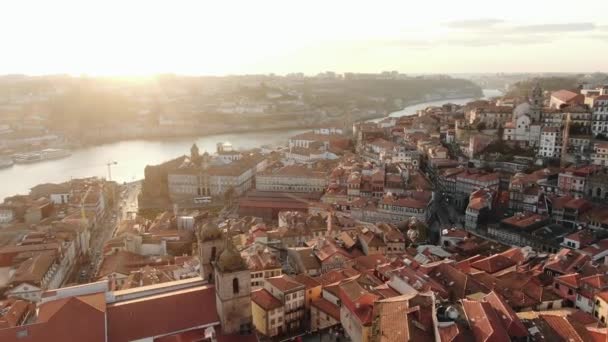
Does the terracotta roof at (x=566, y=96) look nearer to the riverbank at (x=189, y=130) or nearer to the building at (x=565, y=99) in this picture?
the building at (x=565, y=99)

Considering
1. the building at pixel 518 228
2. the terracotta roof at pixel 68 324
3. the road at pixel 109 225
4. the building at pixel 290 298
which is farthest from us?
the road at pixel 109 225

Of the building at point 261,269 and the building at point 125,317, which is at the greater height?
the building at point 125,317

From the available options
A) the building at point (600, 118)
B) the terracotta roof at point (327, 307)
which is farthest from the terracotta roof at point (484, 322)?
the building at point (600, 118)

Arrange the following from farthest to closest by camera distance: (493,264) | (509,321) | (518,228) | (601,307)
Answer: (518,228) → (493,264) → (601,307) → (509,321)

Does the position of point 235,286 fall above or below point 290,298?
above

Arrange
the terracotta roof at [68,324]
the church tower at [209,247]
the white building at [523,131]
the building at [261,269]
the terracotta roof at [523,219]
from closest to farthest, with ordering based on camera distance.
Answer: the terracotta roof at [68,324]
the church tower at [209,247]
the building at [261,269]
the terracotta roof at [523,219]
the white building at [523,131]

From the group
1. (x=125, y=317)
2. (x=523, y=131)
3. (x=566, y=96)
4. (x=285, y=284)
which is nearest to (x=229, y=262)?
(x=125, y=317)

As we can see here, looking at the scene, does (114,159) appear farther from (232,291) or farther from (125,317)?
(232,291)

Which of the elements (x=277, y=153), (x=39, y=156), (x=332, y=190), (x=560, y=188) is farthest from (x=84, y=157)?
(x=560, y=188)

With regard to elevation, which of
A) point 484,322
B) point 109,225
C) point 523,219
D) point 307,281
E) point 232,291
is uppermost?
point 232,291
